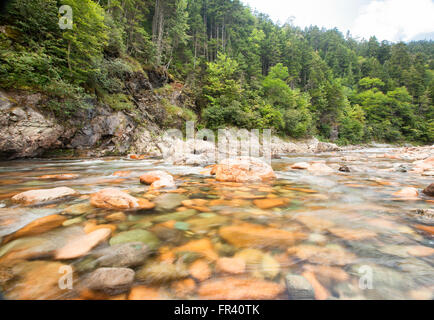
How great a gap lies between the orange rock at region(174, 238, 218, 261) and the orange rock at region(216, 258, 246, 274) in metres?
0.07

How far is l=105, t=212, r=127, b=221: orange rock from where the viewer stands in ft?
6.20

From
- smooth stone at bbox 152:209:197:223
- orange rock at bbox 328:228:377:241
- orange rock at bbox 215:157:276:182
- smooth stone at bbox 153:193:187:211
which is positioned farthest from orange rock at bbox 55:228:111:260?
orange rock at bbox 215:157:276:182

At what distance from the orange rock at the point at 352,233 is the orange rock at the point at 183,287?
4.50ft

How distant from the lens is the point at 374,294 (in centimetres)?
95

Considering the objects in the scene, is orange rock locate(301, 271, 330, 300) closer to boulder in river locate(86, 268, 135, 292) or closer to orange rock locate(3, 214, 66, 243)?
boulder in river locate(86, 268, 135, 292)

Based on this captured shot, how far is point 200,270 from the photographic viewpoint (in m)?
1.14

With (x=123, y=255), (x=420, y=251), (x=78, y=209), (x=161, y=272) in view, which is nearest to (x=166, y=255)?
(x=161, y=272)

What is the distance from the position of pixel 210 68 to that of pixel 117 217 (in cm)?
2018

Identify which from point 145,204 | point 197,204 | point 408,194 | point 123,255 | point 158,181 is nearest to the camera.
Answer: point 123,255

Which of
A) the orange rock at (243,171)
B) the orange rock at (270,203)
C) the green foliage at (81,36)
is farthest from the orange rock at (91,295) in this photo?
the green foliage at (81,36)

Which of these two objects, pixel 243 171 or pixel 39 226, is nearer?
pixel 39 226

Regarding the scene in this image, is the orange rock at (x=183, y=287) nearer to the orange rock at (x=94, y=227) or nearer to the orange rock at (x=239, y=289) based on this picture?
the orange rock at (x=239, y=289)

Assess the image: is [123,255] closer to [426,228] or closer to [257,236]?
[257,236]

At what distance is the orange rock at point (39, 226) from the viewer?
1.51 m
